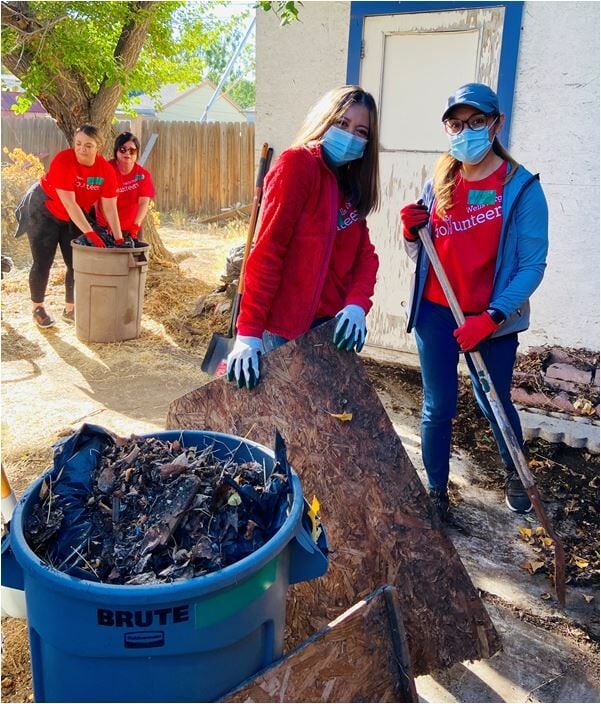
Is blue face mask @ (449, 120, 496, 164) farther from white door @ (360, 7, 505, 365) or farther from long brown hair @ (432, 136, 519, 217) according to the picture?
white door @ (360, 7, 505, 365)

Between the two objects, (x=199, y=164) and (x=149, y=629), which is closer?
(x=149, y=629)

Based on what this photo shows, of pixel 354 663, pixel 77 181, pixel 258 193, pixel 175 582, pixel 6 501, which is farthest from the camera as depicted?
pixel 77 181

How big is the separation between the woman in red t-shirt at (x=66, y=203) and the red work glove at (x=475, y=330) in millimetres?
4157

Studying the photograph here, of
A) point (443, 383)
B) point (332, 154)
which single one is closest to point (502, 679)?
point (443, 383)

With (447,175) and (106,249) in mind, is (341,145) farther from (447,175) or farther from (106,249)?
(106,249)

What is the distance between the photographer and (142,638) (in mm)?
1395

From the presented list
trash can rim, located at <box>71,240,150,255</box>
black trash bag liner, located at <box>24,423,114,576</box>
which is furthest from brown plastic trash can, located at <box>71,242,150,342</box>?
black trash bag liner, located at <box>24,423,114,576</box>

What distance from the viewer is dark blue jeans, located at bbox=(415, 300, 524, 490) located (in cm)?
320

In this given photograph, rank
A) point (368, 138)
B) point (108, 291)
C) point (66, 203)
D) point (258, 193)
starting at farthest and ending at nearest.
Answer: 1. point (108, 291)
2. point (66, 203)
3. point (258, 193)
4. point (368, 138)

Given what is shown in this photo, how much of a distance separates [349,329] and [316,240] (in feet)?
1.24

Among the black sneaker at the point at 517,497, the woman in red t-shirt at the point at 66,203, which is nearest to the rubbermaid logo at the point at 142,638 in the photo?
the black sneaker at the point at 517,497

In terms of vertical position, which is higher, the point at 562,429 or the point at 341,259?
the point at 341,259

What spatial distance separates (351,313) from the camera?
256 cm

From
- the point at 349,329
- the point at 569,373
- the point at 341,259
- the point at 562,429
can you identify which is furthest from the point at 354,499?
the point at 569,373
